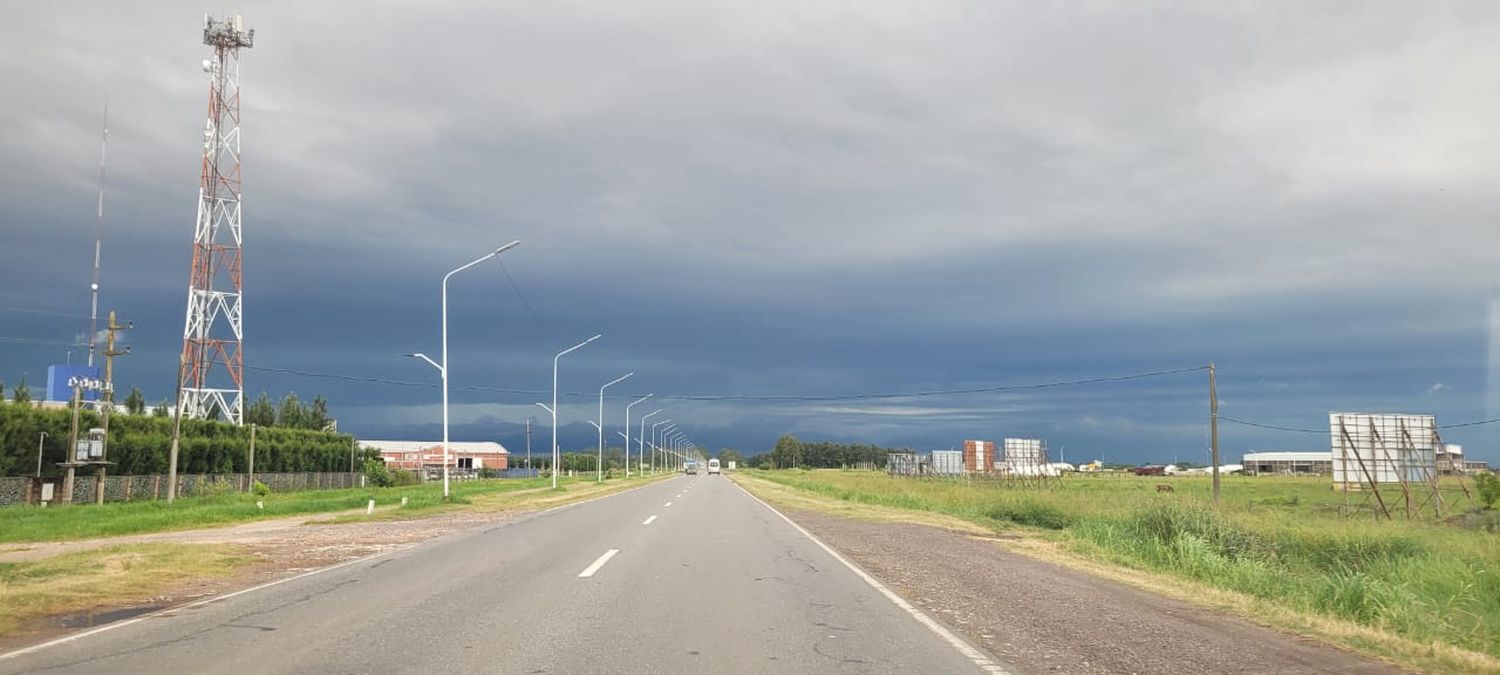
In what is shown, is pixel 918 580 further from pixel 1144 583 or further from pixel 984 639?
pixel 984 639

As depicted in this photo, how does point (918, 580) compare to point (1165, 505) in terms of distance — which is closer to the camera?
point (918, 580)

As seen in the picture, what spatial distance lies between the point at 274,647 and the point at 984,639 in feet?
21.3

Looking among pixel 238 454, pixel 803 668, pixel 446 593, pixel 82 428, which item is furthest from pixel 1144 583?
pixel 238 454

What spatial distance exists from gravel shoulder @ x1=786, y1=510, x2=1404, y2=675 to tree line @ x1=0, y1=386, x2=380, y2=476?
43228 mm

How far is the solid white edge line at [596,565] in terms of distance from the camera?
1461 centimetres

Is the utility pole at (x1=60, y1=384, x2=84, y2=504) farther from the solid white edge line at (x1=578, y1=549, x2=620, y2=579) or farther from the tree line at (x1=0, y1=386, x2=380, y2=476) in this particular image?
the solid white edge line at (x1=578, y1=549, x2=620, y2=579)

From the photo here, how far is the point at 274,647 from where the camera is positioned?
8.87 m

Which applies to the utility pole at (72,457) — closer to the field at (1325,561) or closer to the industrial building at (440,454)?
the field at (1325,561)

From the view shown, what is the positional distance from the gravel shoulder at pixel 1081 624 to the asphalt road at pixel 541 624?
2.18ft

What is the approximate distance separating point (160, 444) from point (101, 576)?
155 feet

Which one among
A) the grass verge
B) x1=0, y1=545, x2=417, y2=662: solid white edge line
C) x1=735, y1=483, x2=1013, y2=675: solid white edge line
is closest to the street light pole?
the grass verge

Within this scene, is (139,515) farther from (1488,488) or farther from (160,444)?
(1488,488)

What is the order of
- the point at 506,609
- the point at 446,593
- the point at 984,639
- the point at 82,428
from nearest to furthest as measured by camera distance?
1. the point at 984,639
2. the point at 506,609
3. the point at 446,593
4. the point at 82,428

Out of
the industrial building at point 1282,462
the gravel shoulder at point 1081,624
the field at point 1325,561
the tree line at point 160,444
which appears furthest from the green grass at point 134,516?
the industrial building at point 1282,462
